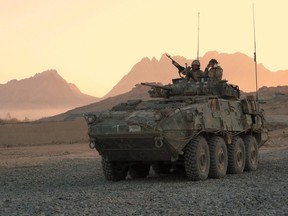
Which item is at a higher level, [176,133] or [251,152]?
[176,133]

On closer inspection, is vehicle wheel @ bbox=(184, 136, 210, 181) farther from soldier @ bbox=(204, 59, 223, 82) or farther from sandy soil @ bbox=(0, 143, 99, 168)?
sandy soil @ bbox=(0, 143, 99, 168)

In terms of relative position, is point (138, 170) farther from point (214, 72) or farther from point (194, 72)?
point (214, 72)

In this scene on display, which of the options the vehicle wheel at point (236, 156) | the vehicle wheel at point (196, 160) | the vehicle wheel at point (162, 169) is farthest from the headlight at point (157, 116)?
the vehicle wheel at point (162, 169)

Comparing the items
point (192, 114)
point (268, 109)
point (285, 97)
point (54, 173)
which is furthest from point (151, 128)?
point (285, 97)

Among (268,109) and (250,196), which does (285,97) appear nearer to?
(268,109)

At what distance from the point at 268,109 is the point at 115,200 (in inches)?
2038

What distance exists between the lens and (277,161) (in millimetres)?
19797

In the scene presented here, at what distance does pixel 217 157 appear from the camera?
1395cm

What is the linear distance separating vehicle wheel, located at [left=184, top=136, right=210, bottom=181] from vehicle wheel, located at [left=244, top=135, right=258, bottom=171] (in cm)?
368

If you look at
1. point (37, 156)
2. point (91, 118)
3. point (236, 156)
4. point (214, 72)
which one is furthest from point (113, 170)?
point (37, 156)

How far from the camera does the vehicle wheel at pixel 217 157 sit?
13.8 metres

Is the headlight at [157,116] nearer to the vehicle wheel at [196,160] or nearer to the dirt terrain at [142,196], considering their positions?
the vehicle wheel at [196,160]

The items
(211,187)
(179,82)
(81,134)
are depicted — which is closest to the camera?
(211,187)

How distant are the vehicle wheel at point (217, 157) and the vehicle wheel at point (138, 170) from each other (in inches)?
89.5
